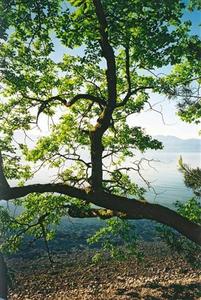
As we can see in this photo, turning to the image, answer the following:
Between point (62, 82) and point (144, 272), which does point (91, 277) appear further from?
point (62, 82)

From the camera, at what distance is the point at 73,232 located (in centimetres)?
4738

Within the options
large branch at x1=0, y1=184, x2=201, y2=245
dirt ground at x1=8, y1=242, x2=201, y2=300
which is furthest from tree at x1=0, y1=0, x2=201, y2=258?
dirt ground at x1=8, y1=242, x2=201, y2=300

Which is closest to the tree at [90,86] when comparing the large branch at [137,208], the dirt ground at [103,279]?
the large branch at [137,208]

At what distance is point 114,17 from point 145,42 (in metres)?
1.47

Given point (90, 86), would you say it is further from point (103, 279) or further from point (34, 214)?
point (103, 279)

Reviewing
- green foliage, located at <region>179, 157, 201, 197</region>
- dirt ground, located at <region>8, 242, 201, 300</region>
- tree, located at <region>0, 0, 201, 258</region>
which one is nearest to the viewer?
tree, located at <region>0, 0, 201, 258</region>

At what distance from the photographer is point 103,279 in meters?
28.7

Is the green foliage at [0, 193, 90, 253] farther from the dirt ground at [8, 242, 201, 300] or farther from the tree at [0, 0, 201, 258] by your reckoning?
the dirt ground at [8, 242, 201, 300]

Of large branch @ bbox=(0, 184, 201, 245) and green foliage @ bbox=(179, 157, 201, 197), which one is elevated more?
green foliage @ bbox=(179, 157, 201, 197)

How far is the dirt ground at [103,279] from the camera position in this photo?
25094 mm

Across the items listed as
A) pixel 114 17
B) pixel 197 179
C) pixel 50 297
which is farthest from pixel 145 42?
pixel 50 297

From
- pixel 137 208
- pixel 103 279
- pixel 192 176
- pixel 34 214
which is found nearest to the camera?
pixel 137 208

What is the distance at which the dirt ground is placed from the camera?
82.3 feet

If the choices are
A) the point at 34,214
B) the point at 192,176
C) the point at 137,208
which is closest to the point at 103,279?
the point at 192,176
